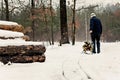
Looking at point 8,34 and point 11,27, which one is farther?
point 11,27

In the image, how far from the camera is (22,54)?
11750 millimetres

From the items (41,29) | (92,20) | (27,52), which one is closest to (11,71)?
(27,52)

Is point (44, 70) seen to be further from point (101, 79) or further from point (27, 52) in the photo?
point (101, 79)

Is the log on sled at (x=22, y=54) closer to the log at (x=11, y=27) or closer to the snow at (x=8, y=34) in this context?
the snow at (x=8, y=34)

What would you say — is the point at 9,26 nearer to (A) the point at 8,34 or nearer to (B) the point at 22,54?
(A) the point at 8,34

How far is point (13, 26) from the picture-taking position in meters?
13.1

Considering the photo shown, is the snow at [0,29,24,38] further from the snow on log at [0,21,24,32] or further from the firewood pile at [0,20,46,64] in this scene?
the snow on log at [0,21,24,32]

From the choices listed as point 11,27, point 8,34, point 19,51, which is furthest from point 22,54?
point 11,27

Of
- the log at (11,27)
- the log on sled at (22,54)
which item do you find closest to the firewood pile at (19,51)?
the log on sled at (22,54)

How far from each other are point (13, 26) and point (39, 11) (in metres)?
32.7

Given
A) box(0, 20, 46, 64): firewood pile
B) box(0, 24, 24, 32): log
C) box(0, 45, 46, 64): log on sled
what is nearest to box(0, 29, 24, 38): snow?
box(0, 20, 46, 64): firewood pile

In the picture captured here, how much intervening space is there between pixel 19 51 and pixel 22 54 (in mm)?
178

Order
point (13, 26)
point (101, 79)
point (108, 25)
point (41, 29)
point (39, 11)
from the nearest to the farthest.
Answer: point (101, 79)
point (13, 26)
point (39, 11)
point (41, 29)
point (108, 25)

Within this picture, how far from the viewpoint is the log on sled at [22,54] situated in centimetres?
1126
